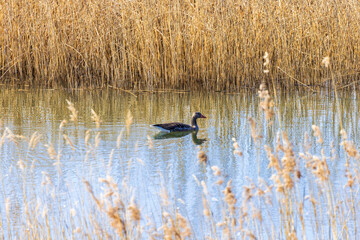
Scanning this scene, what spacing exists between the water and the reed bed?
1.37 feet

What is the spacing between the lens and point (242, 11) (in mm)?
8953

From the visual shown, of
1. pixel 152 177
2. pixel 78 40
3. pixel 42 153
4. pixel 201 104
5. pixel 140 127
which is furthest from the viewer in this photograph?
pixel 78 40

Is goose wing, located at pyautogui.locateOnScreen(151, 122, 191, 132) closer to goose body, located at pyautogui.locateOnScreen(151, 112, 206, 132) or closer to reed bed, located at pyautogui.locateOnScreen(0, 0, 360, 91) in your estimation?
goose body, located at pyautogui.locateOnScreen(151, 112, 206, 132)

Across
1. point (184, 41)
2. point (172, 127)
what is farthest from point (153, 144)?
point (184, 41)

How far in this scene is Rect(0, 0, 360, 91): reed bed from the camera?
889 centimetres

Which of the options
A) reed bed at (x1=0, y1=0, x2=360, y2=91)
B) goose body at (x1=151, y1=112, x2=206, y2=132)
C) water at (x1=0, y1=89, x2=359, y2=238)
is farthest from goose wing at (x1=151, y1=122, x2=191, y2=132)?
reed bed at (x1=0, y1=0, x2=360, y2=91)

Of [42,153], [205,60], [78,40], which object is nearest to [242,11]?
[205,60]

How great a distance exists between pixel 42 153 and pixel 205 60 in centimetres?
417

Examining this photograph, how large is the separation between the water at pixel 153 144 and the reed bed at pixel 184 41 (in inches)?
16.4

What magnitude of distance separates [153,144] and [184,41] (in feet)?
11.2

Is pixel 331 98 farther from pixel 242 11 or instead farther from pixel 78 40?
pixel 78 40

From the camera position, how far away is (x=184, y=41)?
907cm

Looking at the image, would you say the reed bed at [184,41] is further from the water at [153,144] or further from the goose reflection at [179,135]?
the goose reflection at [179,135]

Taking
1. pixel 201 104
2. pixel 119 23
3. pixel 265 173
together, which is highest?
pixel 119 23
